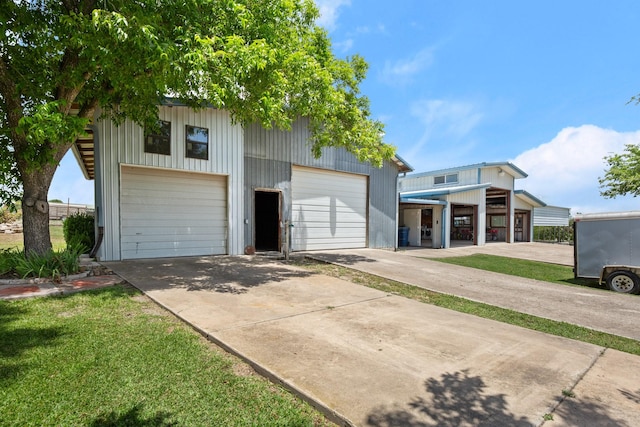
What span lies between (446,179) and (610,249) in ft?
48.1

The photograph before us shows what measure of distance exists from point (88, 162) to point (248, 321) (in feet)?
43.4

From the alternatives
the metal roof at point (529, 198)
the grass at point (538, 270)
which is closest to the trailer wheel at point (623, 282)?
the grass at point (538, 270)

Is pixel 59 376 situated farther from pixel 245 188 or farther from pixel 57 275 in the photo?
pixel 245 188

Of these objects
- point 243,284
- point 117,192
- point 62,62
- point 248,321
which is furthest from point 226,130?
point 248,321

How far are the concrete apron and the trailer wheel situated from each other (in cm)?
568

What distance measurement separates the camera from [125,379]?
2809 mm

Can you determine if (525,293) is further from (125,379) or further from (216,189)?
(216,189)

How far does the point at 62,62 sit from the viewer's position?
636 centimetres

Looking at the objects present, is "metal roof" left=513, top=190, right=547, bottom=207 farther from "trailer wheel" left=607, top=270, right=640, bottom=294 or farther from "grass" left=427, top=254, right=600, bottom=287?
"trailer wheel" left=607, top=270, right=640, bottom=294

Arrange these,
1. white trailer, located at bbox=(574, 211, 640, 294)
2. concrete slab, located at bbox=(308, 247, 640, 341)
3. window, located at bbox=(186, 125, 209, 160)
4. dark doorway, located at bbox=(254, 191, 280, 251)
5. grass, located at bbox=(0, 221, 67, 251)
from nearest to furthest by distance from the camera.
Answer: concrete slab, located at bbox=(308, 247, 640, 341) < white trailer, located at bbox=(574, 211, 640, 294) < window, located at bbox=(186, 125, 209, 160) < grass, located at bbox=(0, 221, 67, 251) < dark doorway, located at bbox=(254, 191, 280, 251)

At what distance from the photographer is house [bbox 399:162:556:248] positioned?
17.9 metres

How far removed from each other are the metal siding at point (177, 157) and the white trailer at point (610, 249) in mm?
10078

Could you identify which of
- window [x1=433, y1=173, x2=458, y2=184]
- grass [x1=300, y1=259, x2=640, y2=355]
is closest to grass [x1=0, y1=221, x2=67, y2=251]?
grass [x1=300, y1=259, x2=640, y2=355]

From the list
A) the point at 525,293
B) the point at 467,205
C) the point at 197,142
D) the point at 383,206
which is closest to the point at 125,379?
the point at 525,293
